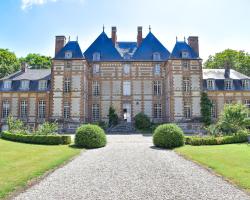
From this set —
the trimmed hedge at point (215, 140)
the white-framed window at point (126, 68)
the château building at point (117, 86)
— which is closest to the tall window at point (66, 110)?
the château building at point (117, 86)

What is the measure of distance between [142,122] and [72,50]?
1028 centimetres

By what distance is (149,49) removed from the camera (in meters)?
30.3

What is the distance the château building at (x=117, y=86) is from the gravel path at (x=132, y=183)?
17630 mm

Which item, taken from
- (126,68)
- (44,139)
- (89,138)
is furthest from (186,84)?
(44,139)

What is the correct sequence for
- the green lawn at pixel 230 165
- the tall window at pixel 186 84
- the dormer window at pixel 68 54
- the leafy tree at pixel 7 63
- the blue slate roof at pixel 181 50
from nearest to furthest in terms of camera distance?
the green lawn at pixel 230 165
the tall window at pixel 186 84
the blue slate roof at pixel 181 50
the dormer window at pixel 68 54
the leafy tree at pixel 7 63

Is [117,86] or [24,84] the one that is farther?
[24,84]

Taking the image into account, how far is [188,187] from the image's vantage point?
6.55 meters

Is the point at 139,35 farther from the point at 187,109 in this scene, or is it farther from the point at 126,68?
the point at 187,109

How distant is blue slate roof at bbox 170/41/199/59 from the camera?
2748 centimetres

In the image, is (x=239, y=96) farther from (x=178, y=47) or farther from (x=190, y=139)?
(x=190, y=139)

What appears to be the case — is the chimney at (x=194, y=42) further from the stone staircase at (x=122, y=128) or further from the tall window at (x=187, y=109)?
the stone staircase at (x=122, y=128)

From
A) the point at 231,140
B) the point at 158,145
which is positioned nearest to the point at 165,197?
the point at 158,145

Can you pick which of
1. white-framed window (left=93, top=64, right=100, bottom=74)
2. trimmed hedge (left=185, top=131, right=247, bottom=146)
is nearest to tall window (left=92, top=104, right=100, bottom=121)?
white-framed window (left=93, top=64, right=100, bottom=74)

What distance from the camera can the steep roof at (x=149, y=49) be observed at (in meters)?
29.6
